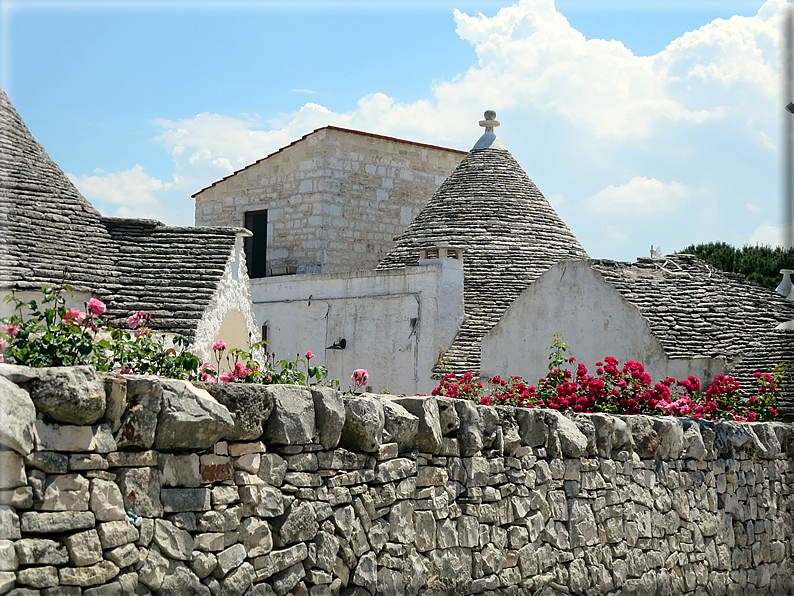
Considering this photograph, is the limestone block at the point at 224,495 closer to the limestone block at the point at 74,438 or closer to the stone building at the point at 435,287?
the limestone block at the point at 74,438

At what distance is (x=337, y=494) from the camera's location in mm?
4734

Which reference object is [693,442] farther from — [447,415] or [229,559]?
[229,559]

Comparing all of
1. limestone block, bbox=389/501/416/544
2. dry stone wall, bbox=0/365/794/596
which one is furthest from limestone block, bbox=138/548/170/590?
limestone block, bbox=389/501/416/544

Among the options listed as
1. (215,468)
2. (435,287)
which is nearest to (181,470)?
(215,468)

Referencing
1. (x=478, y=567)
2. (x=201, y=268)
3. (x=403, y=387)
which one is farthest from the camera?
(x=403, y=387)

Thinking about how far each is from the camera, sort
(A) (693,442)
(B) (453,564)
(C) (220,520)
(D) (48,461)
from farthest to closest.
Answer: (A) (693,442) < (B) (453,564) < (C) (220,520) < (D) (48,461)

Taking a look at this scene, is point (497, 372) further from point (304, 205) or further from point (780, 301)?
point (304, 205)

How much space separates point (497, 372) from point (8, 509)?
12.5m

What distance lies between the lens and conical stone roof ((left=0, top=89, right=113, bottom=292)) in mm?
10430

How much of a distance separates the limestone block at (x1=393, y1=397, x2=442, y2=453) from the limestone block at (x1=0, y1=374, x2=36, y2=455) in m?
2.37

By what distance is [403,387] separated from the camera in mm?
18625

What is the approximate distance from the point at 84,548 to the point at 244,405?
38.4 inches

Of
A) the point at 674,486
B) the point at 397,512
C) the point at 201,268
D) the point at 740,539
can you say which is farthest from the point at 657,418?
the point at 201,268

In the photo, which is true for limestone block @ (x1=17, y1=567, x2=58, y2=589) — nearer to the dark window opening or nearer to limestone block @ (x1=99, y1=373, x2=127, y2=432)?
limestone block @ (x1=99, y1=373, x2=127, y2=432)
